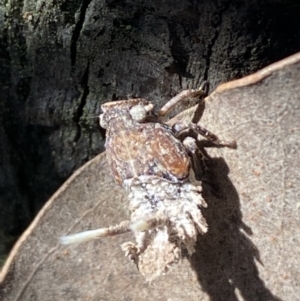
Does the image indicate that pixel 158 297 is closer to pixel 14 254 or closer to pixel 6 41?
pixel 14 254

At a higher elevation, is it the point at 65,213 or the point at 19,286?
the point at 65,213

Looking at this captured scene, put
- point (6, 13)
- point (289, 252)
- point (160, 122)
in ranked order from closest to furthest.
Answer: point (289, 252) < point (160, 122) < point (6, 13)

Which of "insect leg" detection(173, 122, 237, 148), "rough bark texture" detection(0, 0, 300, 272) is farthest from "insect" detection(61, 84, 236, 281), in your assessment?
"rough bark texture" detection(0, 0, 300, 272)

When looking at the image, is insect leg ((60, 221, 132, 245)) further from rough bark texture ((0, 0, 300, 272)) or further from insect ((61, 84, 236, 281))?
Result: rough bark texture ((0, 0, 300, 272))

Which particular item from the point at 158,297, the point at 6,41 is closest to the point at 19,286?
the point at 158,297

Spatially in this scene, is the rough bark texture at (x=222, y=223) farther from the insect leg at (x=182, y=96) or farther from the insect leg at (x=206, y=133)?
the insect leg at (x=182, y=96)

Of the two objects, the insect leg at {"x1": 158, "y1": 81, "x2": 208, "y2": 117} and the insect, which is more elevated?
the insect leg at {"x1": 158, "y1": 81, "x2": 208, "y2": 117}
